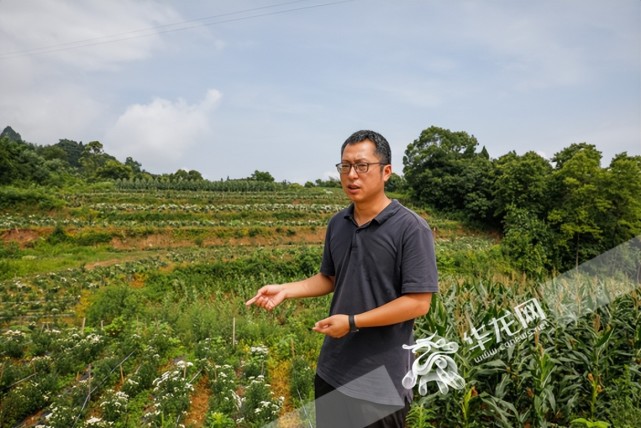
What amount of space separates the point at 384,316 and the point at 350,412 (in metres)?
0.53

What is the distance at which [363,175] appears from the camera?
173cm

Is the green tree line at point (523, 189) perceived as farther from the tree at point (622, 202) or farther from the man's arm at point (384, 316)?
the man's arm at point (384, 316)

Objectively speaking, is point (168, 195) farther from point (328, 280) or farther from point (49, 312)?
point (328, 280)

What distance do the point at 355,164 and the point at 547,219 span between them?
30.9 metres

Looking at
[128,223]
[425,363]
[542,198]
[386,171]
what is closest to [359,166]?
[386,171]

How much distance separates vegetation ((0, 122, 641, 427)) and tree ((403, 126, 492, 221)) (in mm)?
262

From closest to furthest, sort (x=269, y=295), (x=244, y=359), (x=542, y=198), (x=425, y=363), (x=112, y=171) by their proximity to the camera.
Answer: (x=269, y=295) < (x=425, y=363) < (x=244, y=359) < (x=542, y=198) < (x=112, y=171)

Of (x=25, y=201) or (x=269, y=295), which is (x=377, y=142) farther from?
(x=25, y=201)

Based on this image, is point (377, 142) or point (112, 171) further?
point (112, 171)

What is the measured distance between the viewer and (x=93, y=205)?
27.9 meters

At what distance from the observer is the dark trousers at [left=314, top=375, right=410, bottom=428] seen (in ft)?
5.59

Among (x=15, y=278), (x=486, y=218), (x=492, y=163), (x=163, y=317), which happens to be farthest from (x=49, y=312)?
(x=492, y=163)

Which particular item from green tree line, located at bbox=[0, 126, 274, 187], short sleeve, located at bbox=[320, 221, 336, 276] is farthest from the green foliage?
short sleeve, located at bbox=[320, 221, 336, 276]

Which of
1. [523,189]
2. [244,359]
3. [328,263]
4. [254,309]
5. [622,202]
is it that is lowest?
[254,309]
